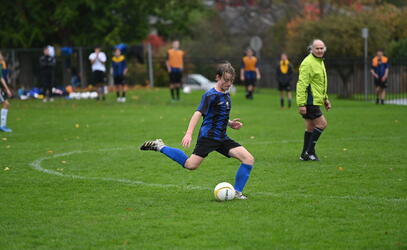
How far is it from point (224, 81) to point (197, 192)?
5.44ft

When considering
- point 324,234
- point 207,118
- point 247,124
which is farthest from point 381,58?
point 324,234

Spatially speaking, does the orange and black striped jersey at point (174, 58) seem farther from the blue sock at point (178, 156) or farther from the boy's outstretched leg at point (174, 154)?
the blue sock at point (178, 156)

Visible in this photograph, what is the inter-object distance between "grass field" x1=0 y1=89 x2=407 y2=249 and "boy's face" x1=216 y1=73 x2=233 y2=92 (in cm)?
143

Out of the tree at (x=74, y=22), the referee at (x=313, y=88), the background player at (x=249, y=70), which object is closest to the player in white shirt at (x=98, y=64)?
the background player at (x=249, y=70)

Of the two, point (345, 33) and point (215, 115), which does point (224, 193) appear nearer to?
point (215, 115)

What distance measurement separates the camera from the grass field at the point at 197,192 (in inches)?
273

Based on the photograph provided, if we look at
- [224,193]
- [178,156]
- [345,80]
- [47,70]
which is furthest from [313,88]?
[345,80]

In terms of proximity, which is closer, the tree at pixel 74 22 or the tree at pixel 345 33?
the tree at pixel 74 22

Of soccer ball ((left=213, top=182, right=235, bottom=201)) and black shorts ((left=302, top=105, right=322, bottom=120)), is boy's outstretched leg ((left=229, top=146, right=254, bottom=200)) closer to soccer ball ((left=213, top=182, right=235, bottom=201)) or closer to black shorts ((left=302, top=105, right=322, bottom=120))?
soccer ball ((left=213, top=182, right=235, bottom=201))

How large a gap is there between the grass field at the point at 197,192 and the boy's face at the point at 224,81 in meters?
1.43

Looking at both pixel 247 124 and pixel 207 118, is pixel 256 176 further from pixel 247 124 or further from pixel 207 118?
pixel 247 124

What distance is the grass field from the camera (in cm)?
692

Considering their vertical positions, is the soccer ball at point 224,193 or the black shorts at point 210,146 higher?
the black shorts at point 210,146

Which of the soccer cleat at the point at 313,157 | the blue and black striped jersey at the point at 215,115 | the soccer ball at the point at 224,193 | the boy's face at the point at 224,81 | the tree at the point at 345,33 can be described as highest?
the tree at the point at 345,33
